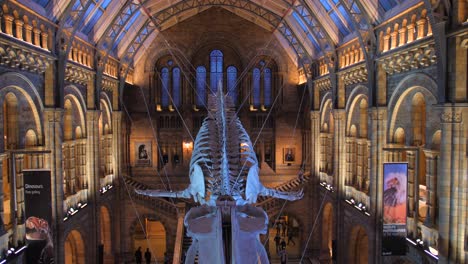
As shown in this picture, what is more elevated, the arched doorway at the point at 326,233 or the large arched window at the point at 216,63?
the large arched window at the point at 216,63

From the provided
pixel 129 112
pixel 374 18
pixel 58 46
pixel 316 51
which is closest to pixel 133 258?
pixel 129 112

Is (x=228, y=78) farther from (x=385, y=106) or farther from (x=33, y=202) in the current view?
(x=33, y=202)

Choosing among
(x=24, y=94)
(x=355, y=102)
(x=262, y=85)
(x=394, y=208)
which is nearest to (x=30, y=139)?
(x=24, y=94)

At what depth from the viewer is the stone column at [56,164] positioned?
1681 cm

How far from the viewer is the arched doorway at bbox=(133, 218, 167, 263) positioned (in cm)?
2828

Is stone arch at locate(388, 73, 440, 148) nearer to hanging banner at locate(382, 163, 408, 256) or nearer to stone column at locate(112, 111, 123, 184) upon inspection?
hanging banner at locate(382, 163, 408, 256)

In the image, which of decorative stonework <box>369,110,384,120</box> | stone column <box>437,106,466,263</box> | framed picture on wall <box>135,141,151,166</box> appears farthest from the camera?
framed picture on wall <box>135,141,151,166</box>

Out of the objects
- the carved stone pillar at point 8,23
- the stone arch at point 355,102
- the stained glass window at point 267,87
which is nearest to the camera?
the carved stone pillar at point 8,23

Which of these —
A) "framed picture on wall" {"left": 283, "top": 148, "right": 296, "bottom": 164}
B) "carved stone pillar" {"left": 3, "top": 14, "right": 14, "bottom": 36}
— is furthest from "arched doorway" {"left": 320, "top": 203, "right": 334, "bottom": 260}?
"carved stone pillar" {"left": 3, "top": 14, "right": 14, "bottom": 36}

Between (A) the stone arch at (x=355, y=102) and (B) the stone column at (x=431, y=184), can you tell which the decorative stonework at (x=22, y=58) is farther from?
(B) the stone column at (x=431, y=184)

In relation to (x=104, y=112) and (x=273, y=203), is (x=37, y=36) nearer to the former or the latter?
(x=104, y=112)

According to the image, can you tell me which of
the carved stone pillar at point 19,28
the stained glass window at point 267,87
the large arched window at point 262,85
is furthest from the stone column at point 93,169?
the stained glass window at point 267,87

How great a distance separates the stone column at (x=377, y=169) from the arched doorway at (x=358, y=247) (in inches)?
151

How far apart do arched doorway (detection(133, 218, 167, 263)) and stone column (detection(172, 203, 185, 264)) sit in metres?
3.65
